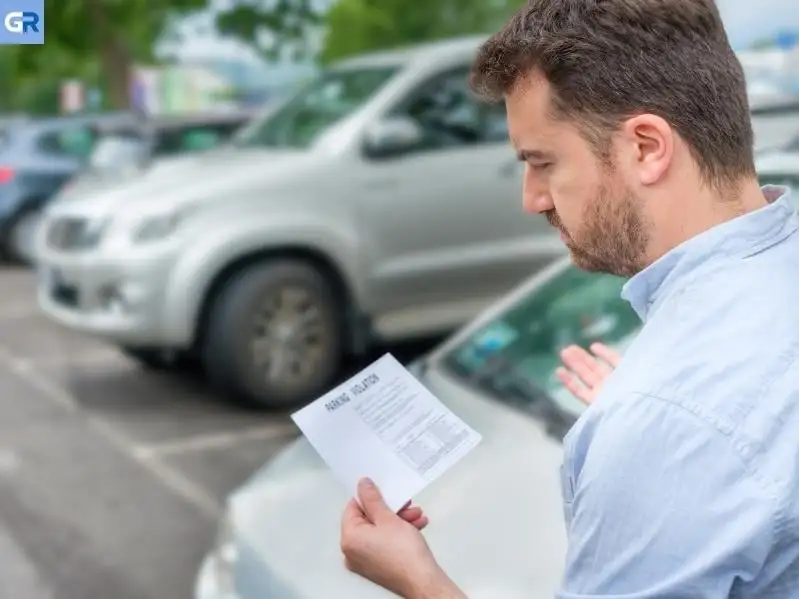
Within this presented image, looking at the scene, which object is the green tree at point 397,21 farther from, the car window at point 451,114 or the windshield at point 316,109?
the car window at point 451,114

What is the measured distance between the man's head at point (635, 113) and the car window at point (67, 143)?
1106 centimetres

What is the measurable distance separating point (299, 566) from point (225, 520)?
48cm

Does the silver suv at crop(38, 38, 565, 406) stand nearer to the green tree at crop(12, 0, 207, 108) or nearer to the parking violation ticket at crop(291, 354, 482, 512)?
the parking violation ticket at crop(291, 354, 482, 512)

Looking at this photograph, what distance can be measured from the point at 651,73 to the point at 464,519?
121cm

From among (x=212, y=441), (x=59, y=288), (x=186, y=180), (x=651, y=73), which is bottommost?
(x=212, y=441)

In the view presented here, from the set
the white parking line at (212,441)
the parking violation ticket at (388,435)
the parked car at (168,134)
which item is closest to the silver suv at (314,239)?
the white parking line at (212,441)

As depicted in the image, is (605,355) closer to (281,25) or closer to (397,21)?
(397,21)

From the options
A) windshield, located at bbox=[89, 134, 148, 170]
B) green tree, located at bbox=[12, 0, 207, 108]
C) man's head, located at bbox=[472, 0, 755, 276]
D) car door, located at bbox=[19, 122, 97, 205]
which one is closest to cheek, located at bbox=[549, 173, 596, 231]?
man's head, located at bbox=[472, 0, 755, 276]

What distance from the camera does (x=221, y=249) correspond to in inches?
216

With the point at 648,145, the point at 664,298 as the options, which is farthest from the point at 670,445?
the point at 648,145

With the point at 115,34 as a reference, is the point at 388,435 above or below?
below

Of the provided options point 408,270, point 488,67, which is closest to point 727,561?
point 488,67

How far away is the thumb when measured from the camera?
1.40 meters

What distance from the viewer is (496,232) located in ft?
20.2
